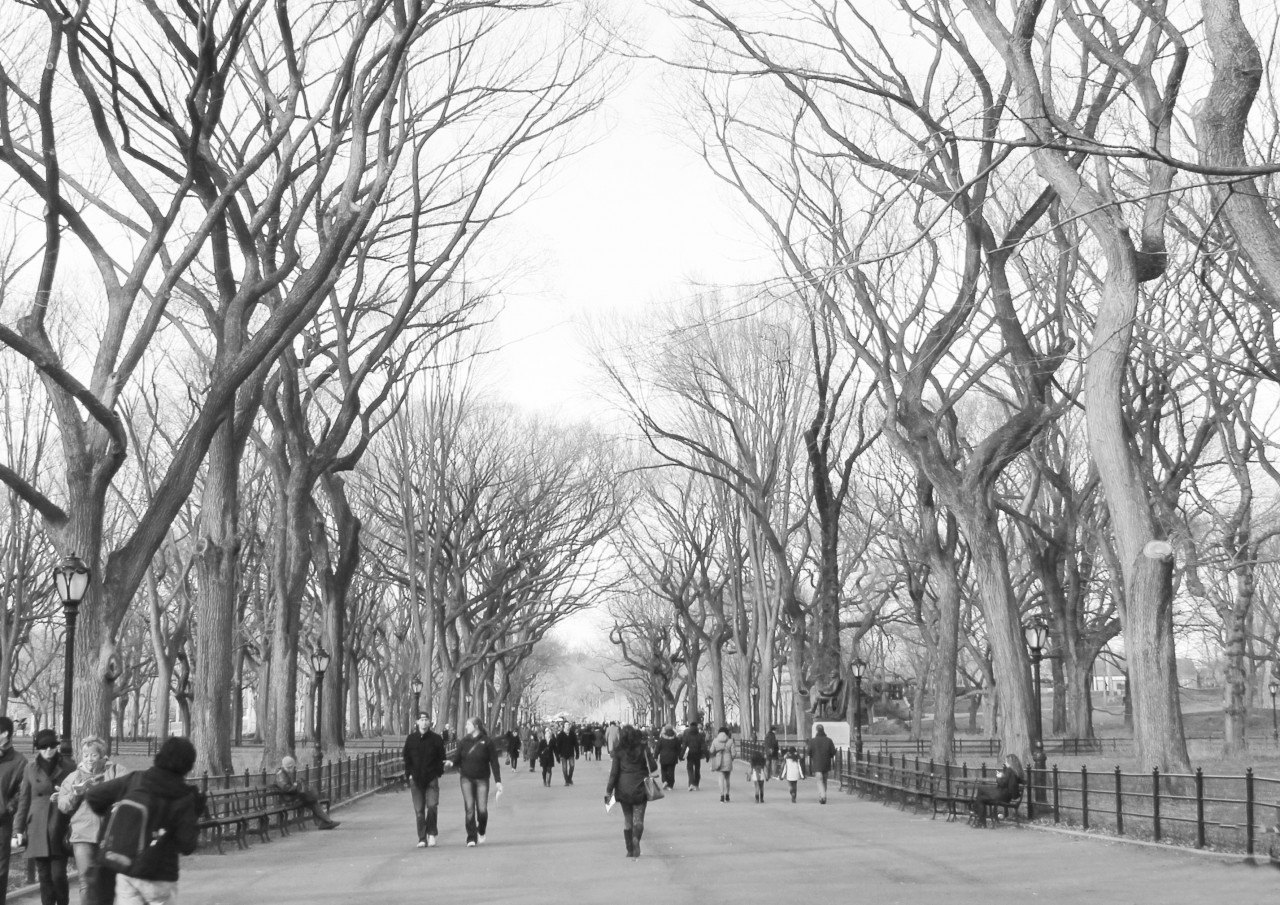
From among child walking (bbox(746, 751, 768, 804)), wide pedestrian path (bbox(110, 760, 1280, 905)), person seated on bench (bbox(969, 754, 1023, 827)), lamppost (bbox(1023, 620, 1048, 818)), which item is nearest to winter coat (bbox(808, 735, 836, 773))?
child walking (bbox(746, 751, 768, 804))

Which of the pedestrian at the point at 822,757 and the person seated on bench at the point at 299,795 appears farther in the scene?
the pedestrian at the point at 822,757

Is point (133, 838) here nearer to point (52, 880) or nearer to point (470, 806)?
point (52, 880)

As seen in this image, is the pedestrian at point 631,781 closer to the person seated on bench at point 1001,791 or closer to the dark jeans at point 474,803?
the dark jeans at point 474,803

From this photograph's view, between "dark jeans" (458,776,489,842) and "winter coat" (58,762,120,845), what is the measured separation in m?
7.83

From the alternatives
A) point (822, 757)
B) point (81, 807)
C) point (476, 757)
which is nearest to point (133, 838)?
point (81, 807)

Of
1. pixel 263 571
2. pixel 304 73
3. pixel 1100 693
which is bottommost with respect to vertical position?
pixel 1100 693

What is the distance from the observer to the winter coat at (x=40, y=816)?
10.8 metres

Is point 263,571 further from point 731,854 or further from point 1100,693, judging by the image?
point 1100,693

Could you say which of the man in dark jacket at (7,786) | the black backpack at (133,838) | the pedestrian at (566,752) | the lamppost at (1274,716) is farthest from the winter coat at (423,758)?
the lamppost at (1274,716)

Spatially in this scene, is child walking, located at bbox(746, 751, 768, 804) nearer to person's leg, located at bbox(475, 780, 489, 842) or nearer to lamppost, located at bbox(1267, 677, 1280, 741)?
person's leg, located at bbox(475, 780, 489, 842)

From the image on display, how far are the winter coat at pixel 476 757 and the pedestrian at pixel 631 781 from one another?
1.94 m

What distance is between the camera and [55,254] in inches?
614

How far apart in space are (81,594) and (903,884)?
9.19 metres

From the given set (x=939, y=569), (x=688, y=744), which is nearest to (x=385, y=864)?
(x=939, y=569)
